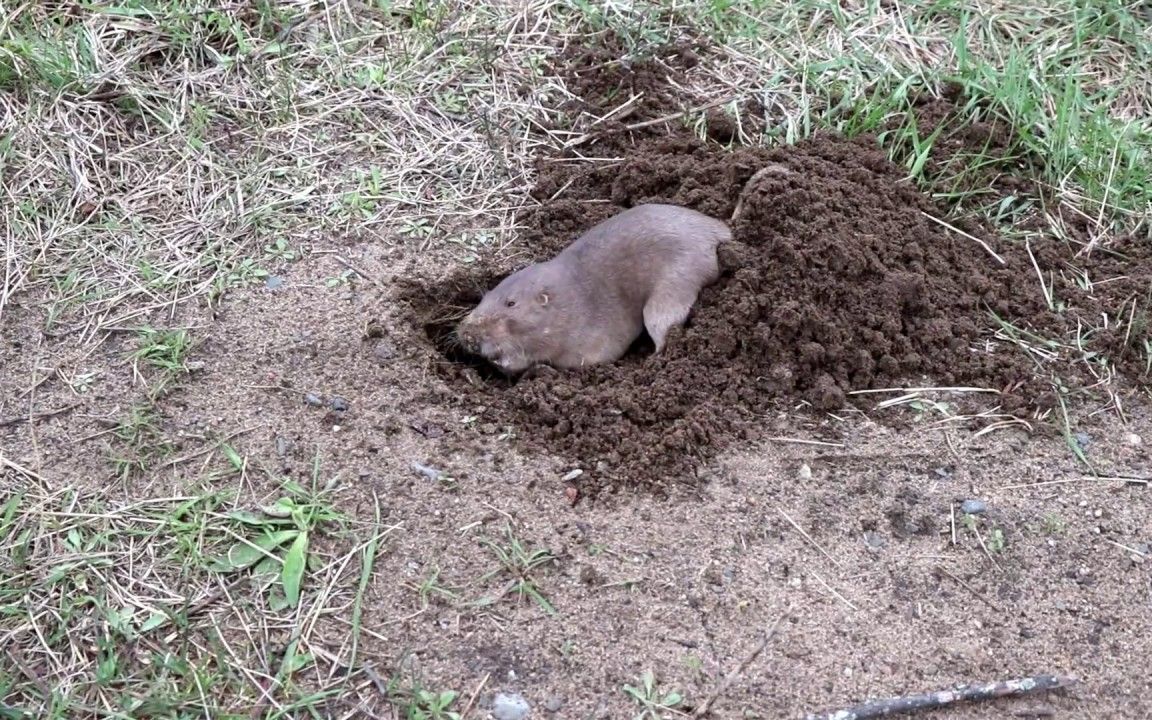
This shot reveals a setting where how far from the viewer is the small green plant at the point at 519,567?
3.13 m

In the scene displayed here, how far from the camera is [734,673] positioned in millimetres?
2973

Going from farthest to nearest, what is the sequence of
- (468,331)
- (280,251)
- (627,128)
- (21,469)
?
(627,128)
(280,251)
(468,331)
(21,469)

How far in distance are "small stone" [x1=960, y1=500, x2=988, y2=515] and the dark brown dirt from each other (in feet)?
1.53

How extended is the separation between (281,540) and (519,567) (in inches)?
27.3

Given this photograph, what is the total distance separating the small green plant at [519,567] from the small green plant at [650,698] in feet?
1.04

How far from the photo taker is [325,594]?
3.14 meters

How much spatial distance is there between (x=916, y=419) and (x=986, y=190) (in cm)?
132

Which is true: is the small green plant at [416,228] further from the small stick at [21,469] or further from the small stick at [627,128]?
the small stick at [21,469]

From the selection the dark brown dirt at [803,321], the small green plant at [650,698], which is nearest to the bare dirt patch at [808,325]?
the dark brown dirt at [803,321]

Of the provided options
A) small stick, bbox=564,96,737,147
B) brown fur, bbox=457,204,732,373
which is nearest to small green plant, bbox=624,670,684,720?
brown fur, bbox=457,204,732,373

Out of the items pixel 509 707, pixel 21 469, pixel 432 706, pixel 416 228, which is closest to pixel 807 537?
pixel 509 707

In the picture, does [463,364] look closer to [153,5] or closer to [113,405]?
[113,405]

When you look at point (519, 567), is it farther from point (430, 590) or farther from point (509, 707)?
point (509, 707)

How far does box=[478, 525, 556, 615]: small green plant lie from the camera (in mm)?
3133
